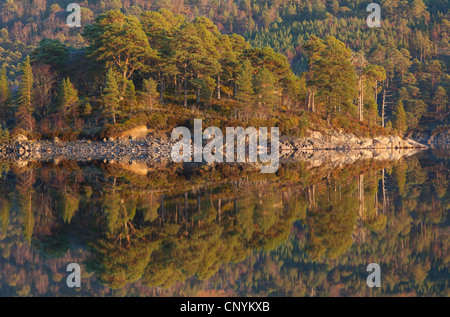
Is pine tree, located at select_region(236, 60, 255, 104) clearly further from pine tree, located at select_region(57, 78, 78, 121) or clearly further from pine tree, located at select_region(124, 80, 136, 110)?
pine tree, located at select_region(57, 78, 78, 121)

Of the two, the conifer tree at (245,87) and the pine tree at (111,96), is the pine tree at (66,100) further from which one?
the conifer tree at (245,87)

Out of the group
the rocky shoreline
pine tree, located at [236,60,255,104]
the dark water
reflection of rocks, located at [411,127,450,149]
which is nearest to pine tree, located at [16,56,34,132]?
the rocky shoreline

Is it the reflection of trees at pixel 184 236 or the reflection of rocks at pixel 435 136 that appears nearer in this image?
the reflection of trees at pixel 184 236

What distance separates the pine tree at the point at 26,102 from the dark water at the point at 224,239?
34.6m

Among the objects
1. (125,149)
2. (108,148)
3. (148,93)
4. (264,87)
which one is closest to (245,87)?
(264,87)

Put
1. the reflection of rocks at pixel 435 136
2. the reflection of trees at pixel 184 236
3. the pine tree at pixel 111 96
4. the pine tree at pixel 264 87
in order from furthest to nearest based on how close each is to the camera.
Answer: the reflection of rocks at pixel 435 136
the pine tree at pixel 264 87
the pine tree at pixel 111 96
the reflection of trees at pixel 184 236

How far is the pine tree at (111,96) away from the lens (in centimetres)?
4781

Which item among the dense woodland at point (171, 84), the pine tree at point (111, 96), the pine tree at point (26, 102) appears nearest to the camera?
the pine tree at point (111, 96)

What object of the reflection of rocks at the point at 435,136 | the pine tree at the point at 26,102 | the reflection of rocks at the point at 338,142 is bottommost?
the reflection of rocks at the point at 435,136

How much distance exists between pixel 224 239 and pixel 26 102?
155ft

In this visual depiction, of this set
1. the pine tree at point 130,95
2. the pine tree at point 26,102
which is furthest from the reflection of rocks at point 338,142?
the pine tree at point 26,102

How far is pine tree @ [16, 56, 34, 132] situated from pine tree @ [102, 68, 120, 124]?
9053 millimetres
